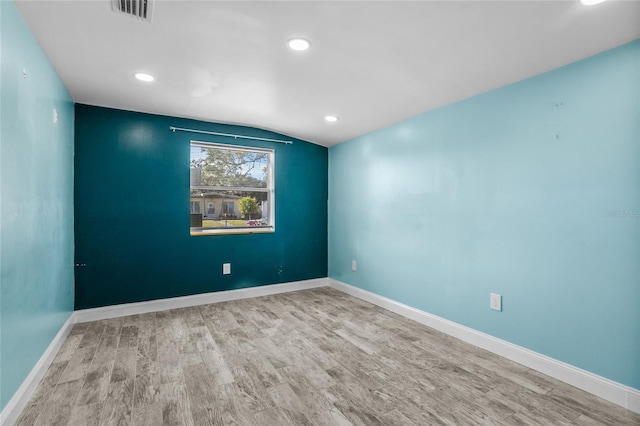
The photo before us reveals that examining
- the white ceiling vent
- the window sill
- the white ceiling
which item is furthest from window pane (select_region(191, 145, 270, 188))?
the white ceiling vent

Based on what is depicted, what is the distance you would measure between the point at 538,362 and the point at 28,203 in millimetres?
3529

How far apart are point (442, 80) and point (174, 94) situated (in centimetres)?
236

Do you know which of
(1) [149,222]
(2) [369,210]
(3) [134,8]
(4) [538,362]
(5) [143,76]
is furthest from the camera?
(2) [369,210]

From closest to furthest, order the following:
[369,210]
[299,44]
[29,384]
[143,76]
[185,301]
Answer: [29,384] → [299,44] → [143,76] → [185,301] → [369,210]

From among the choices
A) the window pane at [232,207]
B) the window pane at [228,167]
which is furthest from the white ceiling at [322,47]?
the window pane at [232,207]

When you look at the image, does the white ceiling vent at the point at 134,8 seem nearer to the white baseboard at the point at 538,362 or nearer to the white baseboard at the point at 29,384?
the white baseboard at the point at 29,384

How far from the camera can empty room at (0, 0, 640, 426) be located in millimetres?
1767

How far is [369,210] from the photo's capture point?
13.2 ft

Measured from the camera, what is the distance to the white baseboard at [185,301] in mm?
3262

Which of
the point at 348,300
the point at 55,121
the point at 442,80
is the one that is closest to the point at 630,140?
the point at 442,80

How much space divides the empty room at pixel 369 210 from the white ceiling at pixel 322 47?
0.7 inches

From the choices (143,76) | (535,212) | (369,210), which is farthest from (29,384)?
(535,212)

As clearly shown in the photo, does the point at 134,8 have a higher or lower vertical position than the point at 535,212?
higher

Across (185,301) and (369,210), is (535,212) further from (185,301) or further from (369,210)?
(185,301)
